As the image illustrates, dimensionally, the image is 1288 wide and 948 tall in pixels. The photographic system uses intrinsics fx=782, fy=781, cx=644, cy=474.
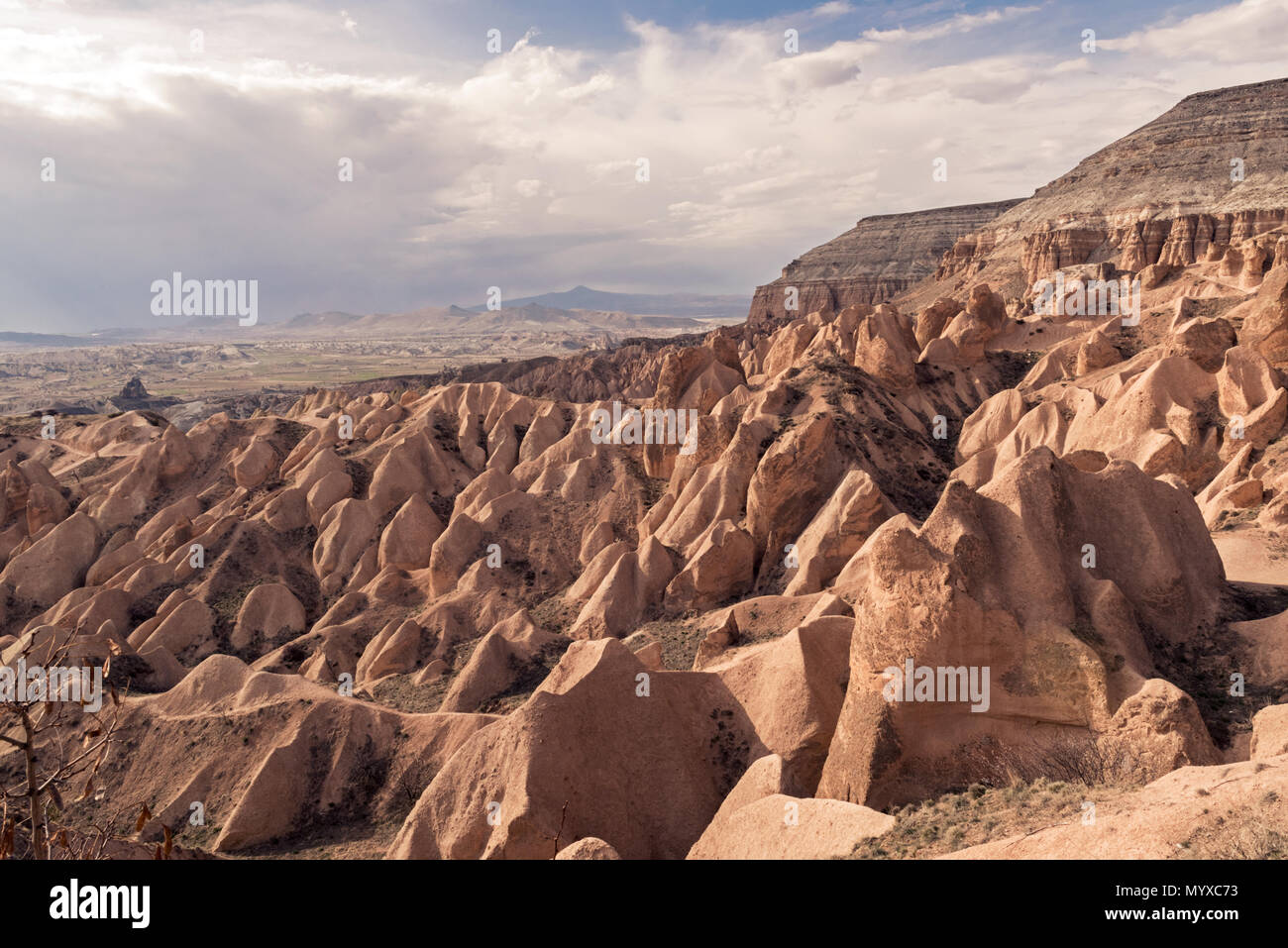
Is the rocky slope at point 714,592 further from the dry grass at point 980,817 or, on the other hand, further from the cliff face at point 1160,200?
the cliff face at point 1160,200

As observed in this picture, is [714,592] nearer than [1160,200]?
Yes

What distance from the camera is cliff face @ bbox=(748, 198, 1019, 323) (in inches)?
6137

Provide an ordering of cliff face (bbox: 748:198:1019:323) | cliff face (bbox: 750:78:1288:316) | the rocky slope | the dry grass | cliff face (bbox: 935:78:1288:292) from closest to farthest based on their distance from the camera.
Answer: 1. the dry grass
2. the rocky slope
3. cliff face (bbox: 750:78:1288:316)
4. cliff face (bbox: 935:78:1288:292)
5. cliff face (bbox: 748:198:1019:323)

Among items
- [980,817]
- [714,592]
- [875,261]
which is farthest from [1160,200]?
[980,817]

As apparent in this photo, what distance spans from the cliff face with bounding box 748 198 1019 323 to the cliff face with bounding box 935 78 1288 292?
2560 cm

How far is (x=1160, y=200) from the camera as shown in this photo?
345 ft

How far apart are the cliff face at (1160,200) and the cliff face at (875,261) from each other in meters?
25.6

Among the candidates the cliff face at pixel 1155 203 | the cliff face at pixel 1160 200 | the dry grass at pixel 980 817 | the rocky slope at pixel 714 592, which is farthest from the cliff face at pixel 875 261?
Result: the dry grass at pixel 980 817

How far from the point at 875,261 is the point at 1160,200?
223 ft

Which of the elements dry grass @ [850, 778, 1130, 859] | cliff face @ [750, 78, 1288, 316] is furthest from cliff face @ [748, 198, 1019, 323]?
dry grass @ [850, 778, 1130, 859]

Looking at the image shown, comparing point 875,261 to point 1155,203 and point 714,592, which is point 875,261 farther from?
point 714,592

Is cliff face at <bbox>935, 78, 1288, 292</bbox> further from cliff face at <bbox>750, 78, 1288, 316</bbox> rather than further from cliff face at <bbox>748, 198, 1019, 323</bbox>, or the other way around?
cliff face at <bbox>748, 198, 1019, 323</bbox>
